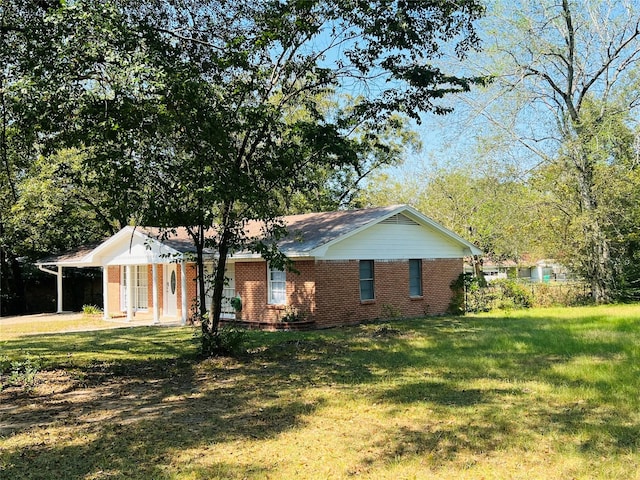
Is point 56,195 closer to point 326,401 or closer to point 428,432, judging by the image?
point 326,401

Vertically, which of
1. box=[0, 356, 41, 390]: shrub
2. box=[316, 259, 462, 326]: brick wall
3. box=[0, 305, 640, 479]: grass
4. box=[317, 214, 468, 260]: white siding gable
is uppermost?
box=[317, 214, 468, 260]: white siding gable

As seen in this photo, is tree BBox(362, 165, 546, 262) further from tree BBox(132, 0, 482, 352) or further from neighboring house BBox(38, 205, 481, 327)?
tree BBox(132, 0, 482, 352)

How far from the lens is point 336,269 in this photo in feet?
58.1

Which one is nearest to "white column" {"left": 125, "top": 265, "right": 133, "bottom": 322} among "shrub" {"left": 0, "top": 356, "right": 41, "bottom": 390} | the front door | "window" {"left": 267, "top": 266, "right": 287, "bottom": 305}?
the front door

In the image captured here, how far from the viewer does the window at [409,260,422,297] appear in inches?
802

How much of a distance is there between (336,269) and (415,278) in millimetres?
4148

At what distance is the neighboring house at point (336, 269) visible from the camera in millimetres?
17406

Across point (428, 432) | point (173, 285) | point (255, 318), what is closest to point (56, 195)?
point (173, 285)

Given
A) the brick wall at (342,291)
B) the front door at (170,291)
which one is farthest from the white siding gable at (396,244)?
the front door at (170,291)

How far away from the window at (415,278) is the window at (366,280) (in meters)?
2.05

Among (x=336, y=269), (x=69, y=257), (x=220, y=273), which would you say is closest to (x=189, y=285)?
(x=336, y=269)

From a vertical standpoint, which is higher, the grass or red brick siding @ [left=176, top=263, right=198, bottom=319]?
red brick siding @ [left=176, top=263, right=198, bottom=319]

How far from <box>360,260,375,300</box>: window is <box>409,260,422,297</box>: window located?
2047mm

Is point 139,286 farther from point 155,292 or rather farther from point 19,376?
point 19,376
